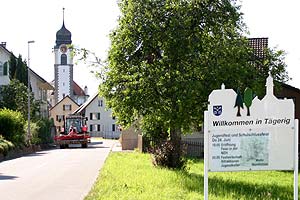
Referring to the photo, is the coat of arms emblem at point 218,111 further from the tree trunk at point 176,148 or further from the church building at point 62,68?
the church building at point 62,68

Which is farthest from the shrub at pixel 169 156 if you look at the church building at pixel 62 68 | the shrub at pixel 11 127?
the church building at pixel 62 68

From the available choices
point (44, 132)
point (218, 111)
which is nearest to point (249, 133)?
point (218, 111)

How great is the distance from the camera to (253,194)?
14.4 m

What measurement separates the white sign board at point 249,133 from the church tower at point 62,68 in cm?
11086

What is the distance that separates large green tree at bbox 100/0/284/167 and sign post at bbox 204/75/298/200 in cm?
869

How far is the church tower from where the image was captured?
120688 millimetres

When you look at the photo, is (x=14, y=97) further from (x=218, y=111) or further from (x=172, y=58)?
(x=218, y=111)

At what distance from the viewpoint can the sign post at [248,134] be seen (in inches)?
390

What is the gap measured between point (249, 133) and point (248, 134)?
0.03m

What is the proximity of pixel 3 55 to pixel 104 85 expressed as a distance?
1688 inches

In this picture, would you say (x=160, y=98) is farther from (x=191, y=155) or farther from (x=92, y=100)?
(x=92, y=100)

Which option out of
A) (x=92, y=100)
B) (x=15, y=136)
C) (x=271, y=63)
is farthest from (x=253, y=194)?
(x=92, y=100)

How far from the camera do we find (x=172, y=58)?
1977cm

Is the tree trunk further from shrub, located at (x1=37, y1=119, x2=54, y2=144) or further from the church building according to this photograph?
the church building
